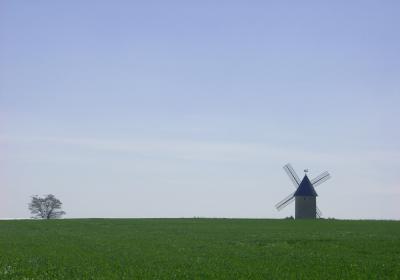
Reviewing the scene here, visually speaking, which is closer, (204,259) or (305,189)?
(204,259)

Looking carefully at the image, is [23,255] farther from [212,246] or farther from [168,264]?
[212,246]

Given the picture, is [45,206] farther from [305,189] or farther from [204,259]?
[204,259]

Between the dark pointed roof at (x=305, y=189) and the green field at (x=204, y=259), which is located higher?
the dark pointed roof at (x=305, y=189)

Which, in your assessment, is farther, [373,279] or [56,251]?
[56,251]

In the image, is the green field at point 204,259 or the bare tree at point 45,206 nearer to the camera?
the green field at point 204,259

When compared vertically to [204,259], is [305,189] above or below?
above

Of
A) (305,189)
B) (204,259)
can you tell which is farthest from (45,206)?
(204,259)

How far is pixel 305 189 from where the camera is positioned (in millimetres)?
94250

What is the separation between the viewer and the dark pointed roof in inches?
3708

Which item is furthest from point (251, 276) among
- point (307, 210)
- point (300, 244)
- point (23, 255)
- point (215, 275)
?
point (307, 210)

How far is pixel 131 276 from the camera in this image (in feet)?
73.6

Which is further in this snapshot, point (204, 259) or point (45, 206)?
point (45, 206)

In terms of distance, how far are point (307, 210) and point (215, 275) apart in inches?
2878

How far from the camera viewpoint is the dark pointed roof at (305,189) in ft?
309
